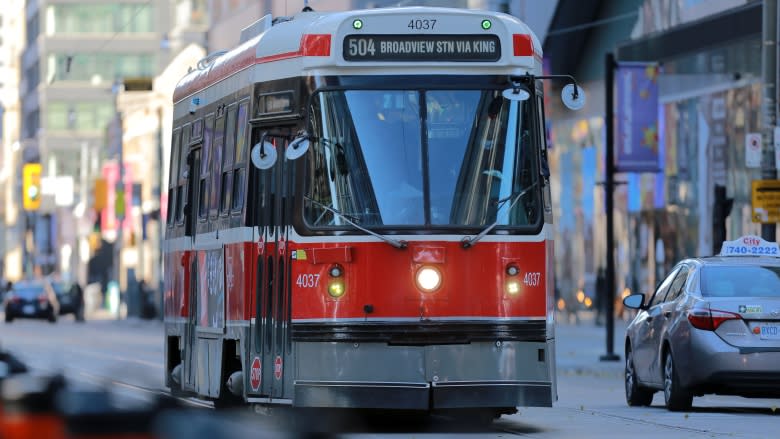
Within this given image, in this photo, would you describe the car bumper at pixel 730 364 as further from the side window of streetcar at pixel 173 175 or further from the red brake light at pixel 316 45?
the side window of streetcar at pixel 173 175

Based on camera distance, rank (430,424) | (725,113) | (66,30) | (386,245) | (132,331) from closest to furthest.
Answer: (386,245) → (430,424) → (725,113) → (132,331) → (66,30)

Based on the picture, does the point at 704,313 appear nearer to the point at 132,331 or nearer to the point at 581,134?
the point at 581,134

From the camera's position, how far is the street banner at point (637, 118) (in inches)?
1480

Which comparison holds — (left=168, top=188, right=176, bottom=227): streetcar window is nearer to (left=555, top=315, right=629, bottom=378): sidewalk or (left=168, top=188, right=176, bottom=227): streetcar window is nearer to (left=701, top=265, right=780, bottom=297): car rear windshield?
(left=701, top=265, right=780, bottom=297): car rear windshield

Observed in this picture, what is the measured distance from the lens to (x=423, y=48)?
15.2 meters

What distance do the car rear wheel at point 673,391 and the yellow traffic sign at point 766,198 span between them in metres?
6.93

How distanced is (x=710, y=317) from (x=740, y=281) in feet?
2.22

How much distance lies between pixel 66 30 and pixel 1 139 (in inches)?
1324

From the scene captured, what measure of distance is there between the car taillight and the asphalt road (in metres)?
0.82

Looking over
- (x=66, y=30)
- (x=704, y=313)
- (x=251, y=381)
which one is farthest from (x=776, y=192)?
(x=66, y=30)

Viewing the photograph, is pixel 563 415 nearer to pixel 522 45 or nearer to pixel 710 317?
pixel 710 317

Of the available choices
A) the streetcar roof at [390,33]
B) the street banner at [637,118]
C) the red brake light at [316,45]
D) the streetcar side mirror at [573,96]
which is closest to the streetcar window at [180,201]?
the streetcar roof at [390,33]

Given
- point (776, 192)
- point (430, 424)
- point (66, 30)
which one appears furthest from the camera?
point (66, 30)

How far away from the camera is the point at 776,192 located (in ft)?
84.3
